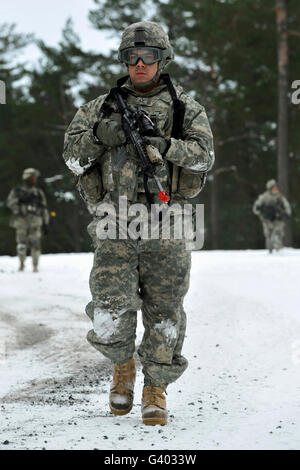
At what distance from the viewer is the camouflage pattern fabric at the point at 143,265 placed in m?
3.79

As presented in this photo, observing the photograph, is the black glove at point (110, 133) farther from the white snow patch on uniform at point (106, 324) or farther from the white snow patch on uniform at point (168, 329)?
the white snow patch on uniform at point (168, 329)

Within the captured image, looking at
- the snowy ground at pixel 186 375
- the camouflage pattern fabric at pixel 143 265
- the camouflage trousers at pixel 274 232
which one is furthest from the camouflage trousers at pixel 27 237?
the camouflage pattern fabric at pixel 143 265

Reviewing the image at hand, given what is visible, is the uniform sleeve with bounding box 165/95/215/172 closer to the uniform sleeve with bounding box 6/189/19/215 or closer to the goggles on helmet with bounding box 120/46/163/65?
the goggles on helmet with bounding box 120/46/163/65

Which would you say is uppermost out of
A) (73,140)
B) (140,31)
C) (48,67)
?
(48,67)

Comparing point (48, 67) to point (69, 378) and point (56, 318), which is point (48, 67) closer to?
point (56, 318)

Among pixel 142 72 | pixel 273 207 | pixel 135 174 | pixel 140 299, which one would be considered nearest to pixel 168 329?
pixel 140 299

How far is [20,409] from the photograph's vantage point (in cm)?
413

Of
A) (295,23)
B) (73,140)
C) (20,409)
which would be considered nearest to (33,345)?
(20,409)

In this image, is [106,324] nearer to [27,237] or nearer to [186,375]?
[186,375]

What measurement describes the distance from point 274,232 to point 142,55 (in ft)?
47.2

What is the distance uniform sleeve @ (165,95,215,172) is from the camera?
3.71 metres

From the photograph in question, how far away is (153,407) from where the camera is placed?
370 cm

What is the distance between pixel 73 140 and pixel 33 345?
10.1 feet

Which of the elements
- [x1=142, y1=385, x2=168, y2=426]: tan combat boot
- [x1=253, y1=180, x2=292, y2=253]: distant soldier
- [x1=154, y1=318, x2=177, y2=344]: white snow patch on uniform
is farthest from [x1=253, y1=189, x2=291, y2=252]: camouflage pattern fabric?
[x1=142, y1=385, x2=168, y2=426]: tan combat boot
